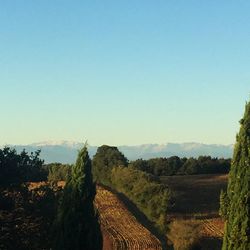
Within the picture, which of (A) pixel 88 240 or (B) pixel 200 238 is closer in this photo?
(A) pixel 88 240

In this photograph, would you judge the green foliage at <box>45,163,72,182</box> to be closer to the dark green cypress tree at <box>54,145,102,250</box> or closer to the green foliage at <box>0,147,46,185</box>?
the green foliage at <box>0,147,46,185</box>

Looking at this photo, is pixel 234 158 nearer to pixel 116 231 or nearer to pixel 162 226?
pixel 116 231

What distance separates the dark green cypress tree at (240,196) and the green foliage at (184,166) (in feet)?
233

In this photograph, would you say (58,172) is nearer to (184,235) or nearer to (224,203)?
(184,235)

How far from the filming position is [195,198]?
67.6 m

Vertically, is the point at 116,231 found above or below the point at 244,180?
below

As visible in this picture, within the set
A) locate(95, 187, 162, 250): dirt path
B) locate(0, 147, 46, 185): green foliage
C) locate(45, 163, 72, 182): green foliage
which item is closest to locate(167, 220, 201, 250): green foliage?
locate(95, 187, 162, 250): dirt path

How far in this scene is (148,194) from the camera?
193ft

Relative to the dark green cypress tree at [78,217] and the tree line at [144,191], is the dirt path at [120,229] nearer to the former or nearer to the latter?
the tree line at [144,191]

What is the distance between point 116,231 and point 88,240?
85.6ft

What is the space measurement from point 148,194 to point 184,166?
4256cm

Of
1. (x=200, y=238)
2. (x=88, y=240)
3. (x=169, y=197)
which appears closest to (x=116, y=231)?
(x=200, y=238)

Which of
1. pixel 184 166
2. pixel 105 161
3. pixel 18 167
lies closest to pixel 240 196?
pixel 18 167

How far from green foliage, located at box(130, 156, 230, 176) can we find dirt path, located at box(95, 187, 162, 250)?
37922 millimetres
